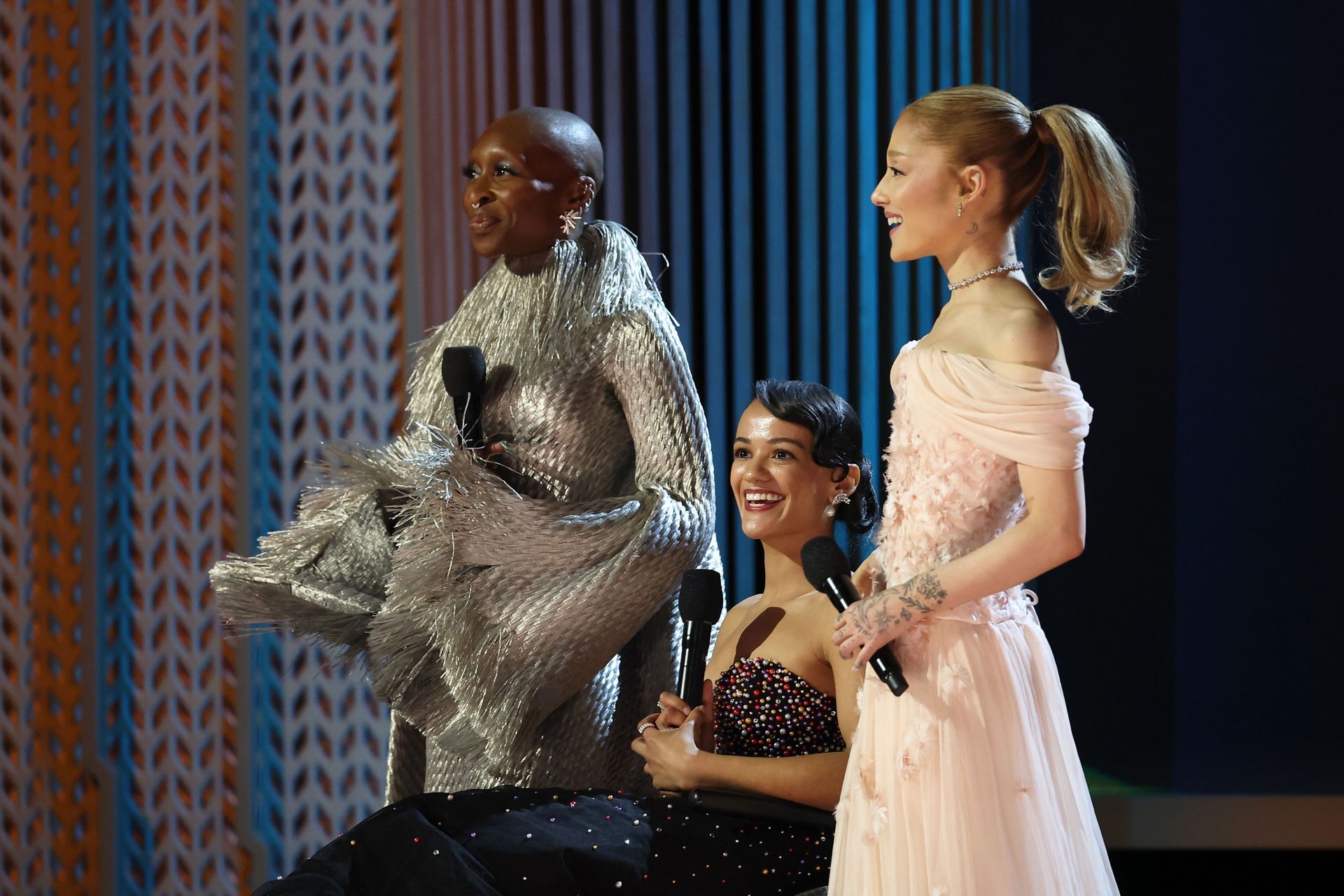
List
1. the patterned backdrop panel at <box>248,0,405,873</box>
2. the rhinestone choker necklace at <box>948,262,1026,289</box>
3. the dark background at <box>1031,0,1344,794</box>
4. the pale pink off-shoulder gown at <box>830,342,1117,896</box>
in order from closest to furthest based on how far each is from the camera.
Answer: the pale pink off-shoulder gown at <box>830,342,1117,896</box> < the rhinestone choker necklace at <box>948,262,1026,289</box> < the dark background at <box>1031,0,1344,794</box> < the patterned backdrop panel at <box>248,0,405,873</box>

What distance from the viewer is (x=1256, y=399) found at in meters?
3.30

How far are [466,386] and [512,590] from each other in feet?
1.05

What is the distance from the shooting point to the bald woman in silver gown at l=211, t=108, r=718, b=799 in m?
2.04

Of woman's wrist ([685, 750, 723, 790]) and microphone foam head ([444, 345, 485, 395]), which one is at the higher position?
microphone foam head ([444, 345, 485, 395])

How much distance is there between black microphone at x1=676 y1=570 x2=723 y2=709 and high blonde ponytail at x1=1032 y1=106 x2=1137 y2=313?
1.97 feet

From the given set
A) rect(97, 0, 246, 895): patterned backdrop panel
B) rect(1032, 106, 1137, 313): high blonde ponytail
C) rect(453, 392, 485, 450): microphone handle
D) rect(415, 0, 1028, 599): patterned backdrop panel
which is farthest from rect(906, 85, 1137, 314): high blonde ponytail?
rect(97, 0, 246, 895): patterned backdrop panel

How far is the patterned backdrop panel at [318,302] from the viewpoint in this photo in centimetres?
345

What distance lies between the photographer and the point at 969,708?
1468 millimetres

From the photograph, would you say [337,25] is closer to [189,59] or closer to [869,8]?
[189,59]

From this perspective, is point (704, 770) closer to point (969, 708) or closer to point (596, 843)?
point (596, 843)

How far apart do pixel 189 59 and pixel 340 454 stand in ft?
5.67

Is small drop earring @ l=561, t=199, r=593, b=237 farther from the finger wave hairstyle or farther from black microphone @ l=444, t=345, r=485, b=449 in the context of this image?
the finger wave hairstyle

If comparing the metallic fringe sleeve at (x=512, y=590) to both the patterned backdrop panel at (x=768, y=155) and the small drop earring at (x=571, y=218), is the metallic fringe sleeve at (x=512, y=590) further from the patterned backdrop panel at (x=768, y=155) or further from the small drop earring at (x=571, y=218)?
the patterned backdrop panel at (x=768, y=155)

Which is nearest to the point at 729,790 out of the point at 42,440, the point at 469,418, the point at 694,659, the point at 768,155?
the point at 694,659
